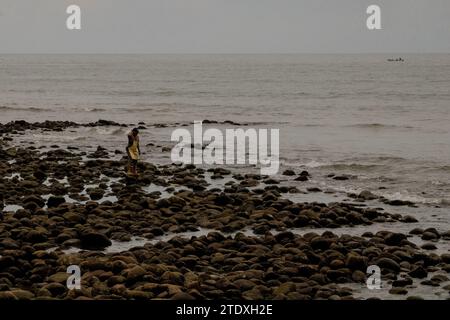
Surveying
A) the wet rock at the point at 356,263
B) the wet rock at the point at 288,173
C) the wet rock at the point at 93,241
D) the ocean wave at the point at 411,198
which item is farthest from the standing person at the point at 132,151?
the wet rock at the point at 356,263

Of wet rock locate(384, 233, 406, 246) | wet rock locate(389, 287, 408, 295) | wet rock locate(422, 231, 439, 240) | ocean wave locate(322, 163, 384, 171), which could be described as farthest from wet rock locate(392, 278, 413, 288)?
ocean wave locate(322, 163, 384, 171)

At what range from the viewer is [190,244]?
12.3 m

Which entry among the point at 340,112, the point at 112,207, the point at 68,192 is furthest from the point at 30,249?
the point at 340,112

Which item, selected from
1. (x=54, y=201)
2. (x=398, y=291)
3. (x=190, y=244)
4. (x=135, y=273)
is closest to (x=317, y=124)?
(x=54, y=201)

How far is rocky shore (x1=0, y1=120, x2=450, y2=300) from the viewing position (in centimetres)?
984

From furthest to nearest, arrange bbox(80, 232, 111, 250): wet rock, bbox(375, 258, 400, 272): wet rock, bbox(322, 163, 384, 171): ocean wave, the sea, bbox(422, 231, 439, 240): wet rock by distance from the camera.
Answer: bbox(322, 163, 384, 171): ocean wave < the sea < bbox(422, 231, 439, 240): wet rock < bbox(80, 232, 111, 250): wet rock < bbox(375, 258, 400, 272): wet rock

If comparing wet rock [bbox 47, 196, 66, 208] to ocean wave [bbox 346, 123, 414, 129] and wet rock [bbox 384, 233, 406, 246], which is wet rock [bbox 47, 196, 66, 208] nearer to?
wet rock [bbox 384, 233, 406, 246]

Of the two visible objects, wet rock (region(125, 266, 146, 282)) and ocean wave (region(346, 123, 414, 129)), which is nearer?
wet rock (region(125, 266, 146, 282))

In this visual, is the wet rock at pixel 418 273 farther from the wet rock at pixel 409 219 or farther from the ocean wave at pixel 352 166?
the ocean wave at pixel 352 166

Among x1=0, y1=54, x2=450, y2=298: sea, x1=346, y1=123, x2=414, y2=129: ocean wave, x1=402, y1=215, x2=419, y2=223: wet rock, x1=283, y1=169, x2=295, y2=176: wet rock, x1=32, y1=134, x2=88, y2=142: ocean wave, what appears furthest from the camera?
x1=346, y1=123, x2=414, y2=129: ocean wave
